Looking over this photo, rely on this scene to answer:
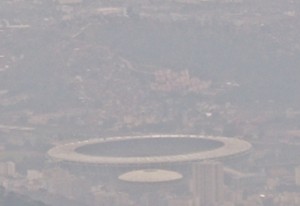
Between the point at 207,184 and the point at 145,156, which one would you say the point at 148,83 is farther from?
the point at 207,184

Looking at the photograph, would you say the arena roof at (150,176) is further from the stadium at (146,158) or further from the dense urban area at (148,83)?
the dense urban area at (148,83)

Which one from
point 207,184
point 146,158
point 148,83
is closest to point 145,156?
point 146,158

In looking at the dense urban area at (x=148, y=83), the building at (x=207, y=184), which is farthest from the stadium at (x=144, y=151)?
the building at (x=207, y=184)

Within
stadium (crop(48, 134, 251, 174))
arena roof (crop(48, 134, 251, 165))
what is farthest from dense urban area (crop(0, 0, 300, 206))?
→ stadium (crop(48, 134, 251, 174))

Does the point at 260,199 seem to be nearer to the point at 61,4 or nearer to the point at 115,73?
the point at 115,73

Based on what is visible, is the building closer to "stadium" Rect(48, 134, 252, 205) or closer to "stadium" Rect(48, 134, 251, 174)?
"stadium" Rect(48, 134, 252, 205)

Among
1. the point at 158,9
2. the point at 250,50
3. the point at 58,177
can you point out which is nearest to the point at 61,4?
the point at 158,9
